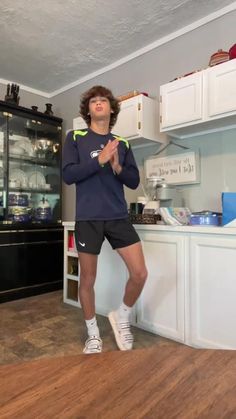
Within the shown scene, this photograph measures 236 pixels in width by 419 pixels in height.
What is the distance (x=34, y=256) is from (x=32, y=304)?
0.49 metres

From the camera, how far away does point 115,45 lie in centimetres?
261

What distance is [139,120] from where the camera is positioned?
90.7 inches

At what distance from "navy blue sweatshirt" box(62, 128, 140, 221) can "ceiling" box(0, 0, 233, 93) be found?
1.15 m

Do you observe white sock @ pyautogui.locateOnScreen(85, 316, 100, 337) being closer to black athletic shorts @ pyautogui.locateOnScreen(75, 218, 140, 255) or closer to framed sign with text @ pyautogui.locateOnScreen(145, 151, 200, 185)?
black athletic shorts @ pyautogui.locateOnScreen(75, 218, 140, 255)

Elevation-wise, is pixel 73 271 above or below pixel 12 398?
below

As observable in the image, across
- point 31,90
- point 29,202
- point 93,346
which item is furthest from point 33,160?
point 93,346

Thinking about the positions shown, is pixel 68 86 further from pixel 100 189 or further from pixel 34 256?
pixel 100 189

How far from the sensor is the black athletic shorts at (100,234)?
1.58 meters

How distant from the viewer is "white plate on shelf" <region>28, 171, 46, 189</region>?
3214 millimetres

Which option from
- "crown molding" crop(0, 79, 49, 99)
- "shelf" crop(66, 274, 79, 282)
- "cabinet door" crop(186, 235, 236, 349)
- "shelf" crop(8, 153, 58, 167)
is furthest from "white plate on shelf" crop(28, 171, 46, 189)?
"cabinet door" crop(186, 235, 236, 349)

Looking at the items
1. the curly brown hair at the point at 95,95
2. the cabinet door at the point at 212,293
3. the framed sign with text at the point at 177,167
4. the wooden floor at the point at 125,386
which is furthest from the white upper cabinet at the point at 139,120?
the wooden floor at the point at 125,386

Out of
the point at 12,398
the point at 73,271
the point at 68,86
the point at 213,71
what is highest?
the point at 68,86

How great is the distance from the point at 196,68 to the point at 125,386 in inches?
93.2

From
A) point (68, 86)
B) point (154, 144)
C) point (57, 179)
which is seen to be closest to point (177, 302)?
point (154, 144)
